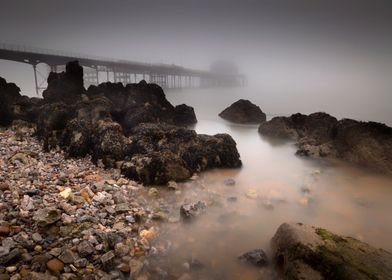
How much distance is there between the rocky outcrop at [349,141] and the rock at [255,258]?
25.8 ft

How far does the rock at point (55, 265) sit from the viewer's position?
13.6 ft

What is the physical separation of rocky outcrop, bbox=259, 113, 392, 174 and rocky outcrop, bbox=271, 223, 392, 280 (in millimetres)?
7482

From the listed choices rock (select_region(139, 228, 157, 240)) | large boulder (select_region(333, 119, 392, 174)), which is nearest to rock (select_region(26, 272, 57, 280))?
rock (select_region(139, 228, 157, 240))

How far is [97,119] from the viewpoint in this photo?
12.0m

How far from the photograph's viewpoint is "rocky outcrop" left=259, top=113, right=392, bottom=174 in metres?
10.7

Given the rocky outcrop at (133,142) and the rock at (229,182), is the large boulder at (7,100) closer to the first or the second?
the rocky outcrop at (133,142)

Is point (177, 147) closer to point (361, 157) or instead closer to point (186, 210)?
point (186, 210)

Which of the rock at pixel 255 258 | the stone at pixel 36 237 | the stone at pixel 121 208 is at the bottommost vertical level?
the rock at pixel 255 258

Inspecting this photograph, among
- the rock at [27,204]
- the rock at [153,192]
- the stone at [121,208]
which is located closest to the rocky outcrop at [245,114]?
the rock at [153,192]

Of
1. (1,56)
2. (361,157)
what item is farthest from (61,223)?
(1,56)

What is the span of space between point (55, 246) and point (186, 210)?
2782 mm

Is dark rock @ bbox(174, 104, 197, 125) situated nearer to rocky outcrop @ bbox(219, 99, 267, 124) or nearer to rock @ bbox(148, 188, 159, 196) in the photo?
rocky outcrop @ bbox(219, 99, 267, 124)

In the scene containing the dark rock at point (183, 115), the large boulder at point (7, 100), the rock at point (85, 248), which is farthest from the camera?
the dark rock at point (183, 115)

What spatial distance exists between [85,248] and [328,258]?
13.0ft
